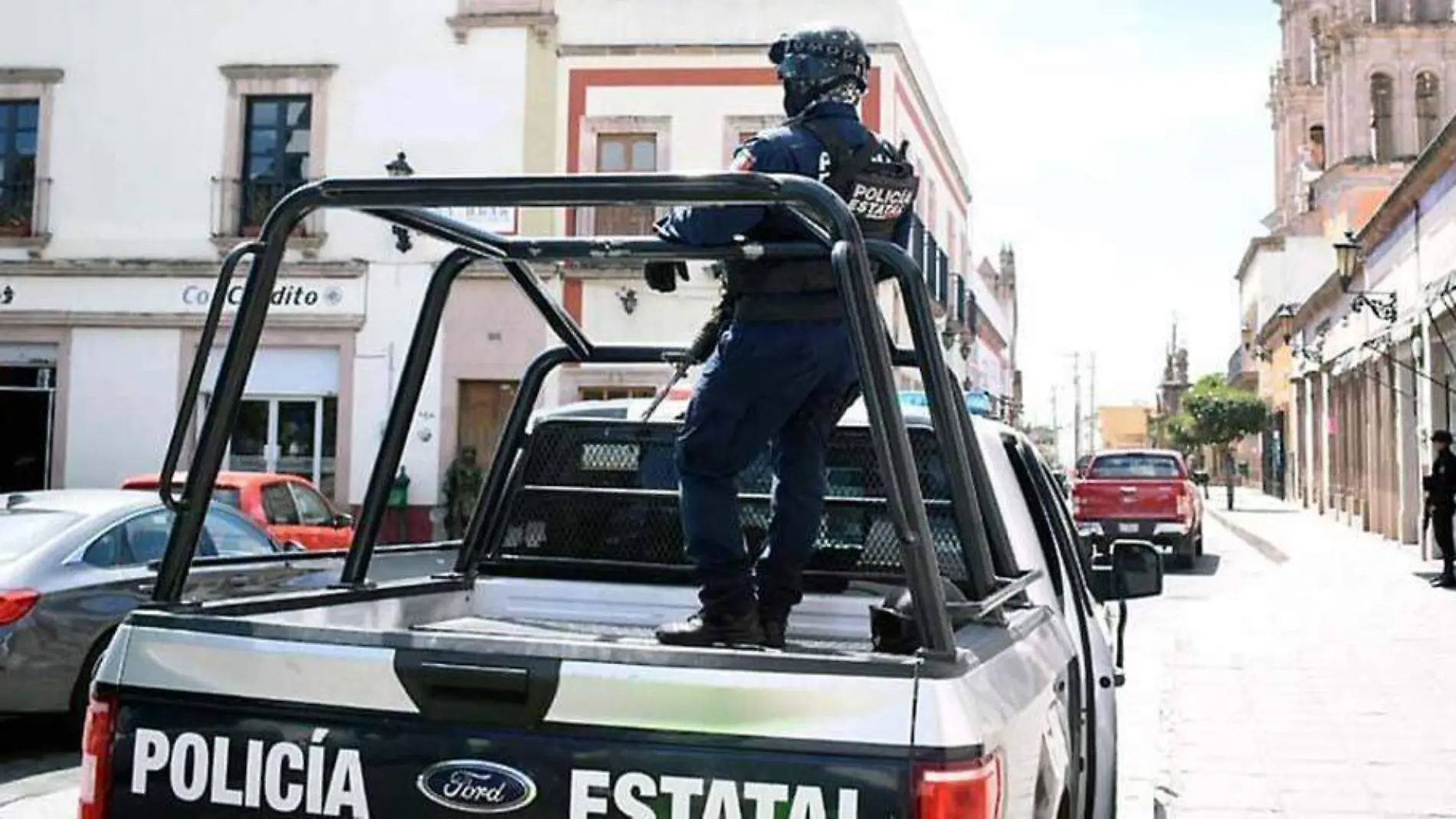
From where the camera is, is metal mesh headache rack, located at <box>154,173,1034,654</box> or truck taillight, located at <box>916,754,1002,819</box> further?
metal mesh headache rack, located at <box>154,173,1034,654</box>

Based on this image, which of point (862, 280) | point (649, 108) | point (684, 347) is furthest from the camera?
point (649, 108)

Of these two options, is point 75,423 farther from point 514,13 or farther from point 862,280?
point 862,280

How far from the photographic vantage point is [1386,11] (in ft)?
134

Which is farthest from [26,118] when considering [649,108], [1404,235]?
[1404,235]

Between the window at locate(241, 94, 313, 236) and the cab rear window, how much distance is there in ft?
43.5

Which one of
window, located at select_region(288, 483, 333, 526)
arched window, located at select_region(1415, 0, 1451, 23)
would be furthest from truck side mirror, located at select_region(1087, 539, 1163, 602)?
arched window, located at select_region(1415, 0, 1451, 23)

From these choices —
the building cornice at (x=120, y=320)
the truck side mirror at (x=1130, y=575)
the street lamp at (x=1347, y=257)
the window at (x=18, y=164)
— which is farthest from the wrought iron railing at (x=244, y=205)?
the truck side mirror at (x=1130, y=575)

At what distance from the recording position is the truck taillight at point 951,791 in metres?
2.04

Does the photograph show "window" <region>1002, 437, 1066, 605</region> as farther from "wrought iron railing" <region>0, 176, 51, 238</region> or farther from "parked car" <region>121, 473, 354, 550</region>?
"wrought iron railing" <region>0, 176, 51, 238</region>

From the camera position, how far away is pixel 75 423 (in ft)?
72.7

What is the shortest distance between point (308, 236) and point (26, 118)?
530 cm

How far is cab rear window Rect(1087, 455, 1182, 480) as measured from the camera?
1984 centimetres

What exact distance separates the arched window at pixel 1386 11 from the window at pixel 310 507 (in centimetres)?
3812

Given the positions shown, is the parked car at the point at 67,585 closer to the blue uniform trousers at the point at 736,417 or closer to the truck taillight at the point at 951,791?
the blue uniform trousers at the point at 736,417
